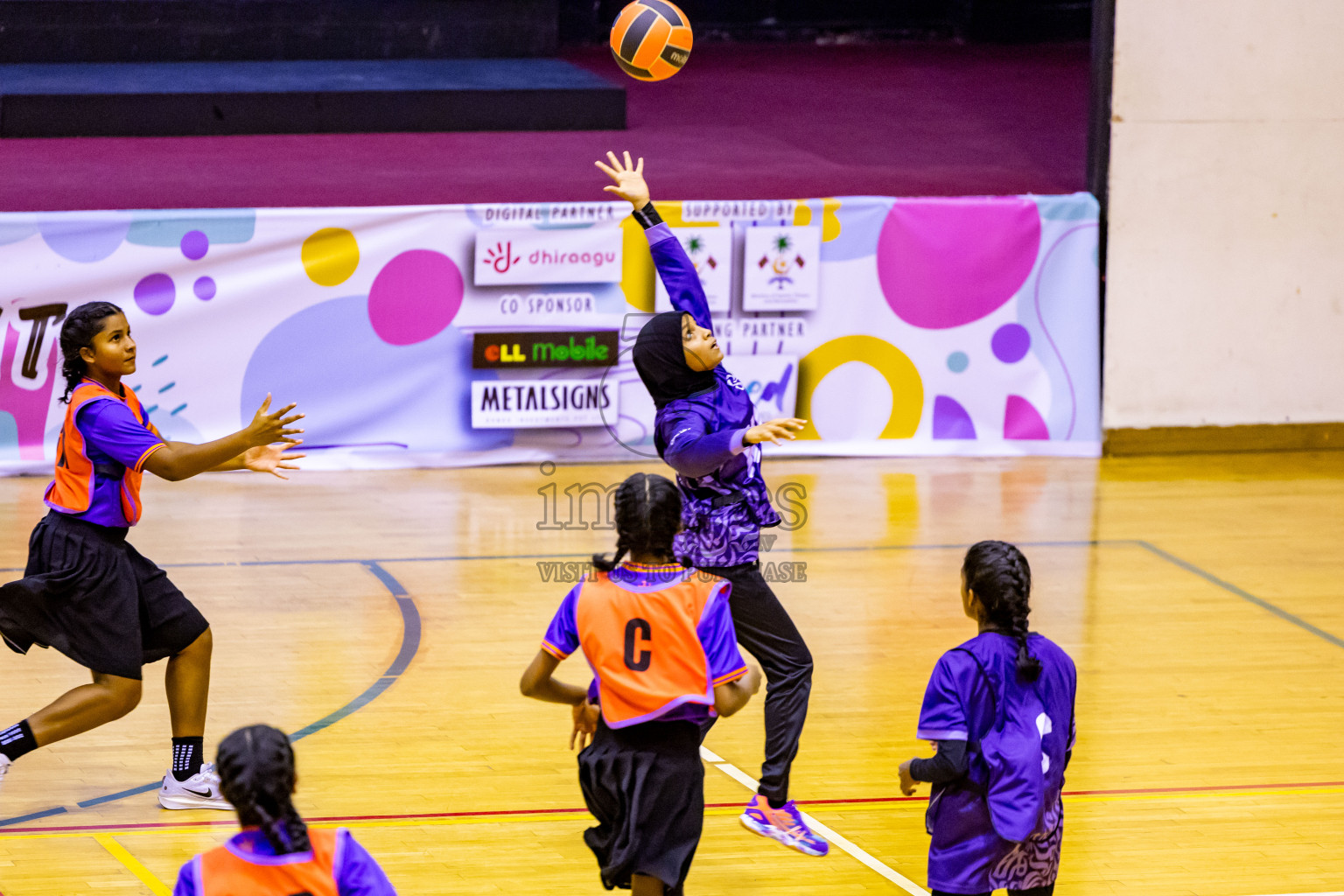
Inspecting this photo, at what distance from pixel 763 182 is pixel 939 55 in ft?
26.4

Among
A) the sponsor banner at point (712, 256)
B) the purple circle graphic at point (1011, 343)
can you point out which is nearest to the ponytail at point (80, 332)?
the sponsor banner at point (712, 256)

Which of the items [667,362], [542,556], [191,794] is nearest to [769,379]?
[542,556]

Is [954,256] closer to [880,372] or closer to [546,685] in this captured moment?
[880,372]

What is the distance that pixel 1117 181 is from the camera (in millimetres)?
10625

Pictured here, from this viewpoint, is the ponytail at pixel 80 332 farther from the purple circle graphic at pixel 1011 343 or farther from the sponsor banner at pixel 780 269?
the purple circle graphic at pixel 1011 343

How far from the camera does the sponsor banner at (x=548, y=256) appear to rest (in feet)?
33.2

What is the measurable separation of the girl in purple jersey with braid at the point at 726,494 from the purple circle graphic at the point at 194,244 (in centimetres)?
543

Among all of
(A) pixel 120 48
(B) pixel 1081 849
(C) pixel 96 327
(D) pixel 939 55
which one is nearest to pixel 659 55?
(C) pixel 96 327

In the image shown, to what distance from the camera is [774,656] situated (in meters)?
5.13

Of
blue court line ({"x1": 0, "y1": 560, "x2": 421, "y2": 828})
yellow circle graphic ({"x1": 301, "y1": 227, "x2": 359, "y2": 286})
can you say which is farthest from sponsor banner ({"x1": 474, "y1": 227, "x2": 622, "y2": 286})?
blue court line ({"x1": 0, "y1": 560, "x2": 421, "y2": 828})

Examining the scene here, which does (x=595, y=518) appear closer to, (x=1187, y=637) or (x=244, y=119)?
(x=1187, y=637)

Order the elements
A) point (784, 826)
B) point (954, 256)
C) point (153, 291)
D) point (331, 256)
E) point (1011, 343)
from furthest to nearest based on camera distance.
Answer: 1. point (1011, 343)
2. point (954, 256)
3. point (331, 256)
4. point (153, 291)
5. point (784, 826)

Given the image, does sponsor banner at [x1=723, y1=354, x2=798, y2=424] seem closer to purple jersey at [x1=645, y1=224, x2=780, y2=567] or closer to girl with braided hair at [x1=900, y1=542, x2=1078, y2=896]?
purple jersey at [x1=645, y1=224, x2=780, y2=567]

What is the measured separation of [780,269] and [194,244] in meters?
3.78
